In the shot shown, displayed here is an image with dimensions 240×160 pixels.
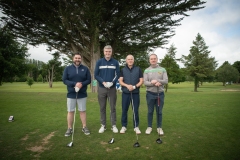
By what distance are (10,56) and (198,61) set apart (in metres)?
34.6

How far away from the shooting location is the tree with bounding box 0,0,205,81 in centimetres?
1166

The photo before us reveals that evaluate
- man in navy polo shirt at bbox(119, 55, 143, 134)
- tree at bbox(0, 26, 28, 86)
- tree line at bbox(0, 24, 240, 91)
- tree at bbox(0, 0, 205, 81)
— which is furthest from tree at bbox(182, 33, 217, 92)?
man in navy polo shirt at bbox(119, 55, 143, 134)

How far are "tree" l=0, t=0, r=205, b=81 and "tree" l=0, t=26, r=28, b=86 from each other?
7.05 metres

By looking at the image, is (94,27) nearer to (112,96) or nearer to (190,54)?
(112,96)

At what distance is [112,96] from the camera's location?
4859mm

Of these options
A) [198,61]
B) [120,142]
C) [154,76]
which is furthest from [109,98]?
[198,61]

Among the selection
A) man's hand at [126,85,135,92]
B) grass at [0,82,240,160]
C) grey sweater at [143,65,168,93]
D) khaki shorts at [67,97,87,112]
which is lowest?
grass at [0,82,240,160]

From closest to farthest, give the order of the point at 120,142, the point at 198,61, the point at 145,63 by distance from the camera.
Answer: the point at 120,142
the point at 145,63
the point at 198,61

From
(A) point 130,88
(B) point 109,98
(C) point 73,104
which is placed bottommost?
(C) point 73,104

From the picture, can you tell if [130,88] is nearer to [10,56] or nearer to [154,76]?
[154,76]

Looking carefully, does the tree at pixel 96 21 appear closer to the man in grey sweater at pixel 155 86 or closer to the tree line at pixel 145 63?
the tree line at pixel 145 63

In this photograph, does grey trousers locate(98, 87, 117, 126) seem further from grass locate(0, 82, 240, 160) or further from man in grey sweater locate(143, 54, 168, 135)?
man in grey sweater locate(143, 54, 168, 135)

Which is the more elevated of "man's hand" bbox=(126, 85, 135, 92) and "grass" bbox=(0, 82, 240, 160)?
"man's hand" bbox=(126, 85, 135, 92)

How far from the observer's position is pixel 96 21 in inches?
453
